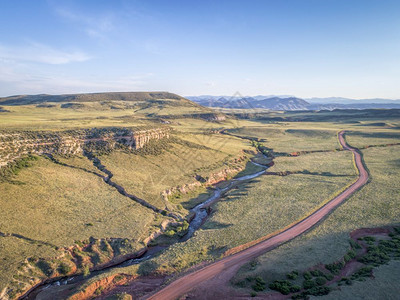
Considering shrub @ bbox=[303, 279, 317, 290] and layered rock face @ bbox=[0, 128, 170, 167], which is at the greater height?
layered rock face @ bbox=[0, 128, 170, 167]

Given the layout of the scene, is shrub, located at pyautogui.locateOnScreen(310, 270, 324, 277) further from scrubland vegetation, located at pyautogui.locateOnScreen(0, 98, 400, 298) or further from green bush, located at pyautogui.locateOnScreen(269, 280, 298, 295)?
green bush, located at pyautogui.locateOnScreen(269, 280, 298, 295)

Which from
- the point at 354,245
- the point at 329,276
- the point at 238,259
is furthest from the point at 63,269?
the point at 354,245

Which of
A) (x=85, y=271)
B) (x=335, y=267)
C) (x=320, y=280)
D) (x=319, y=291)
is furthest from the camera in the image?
(x=85, y=271)

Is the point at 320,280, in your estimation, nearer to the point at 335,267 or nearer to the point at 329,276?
the point at 329,276

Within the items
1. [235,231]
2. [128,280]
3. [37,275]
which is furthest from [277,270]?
[37,275]

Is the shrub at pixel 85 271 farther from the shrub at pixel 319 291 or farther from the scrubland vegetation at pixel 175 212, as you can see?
the shrub at pixel 319 291

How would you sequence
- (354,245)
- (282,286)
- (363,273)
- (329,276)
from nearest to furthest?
(282,286) < (363,273) < (329,276) < (354,245)

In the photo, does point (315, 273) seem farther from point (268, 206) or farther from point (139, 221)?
point (139, 221)

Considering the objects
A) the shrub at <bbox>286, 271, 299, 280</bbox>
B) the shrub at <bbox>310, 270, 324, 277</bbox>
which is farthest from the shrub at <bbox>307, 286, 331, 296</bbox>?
the shrub at <bbox>310, 270, 324, 277</bbox>
